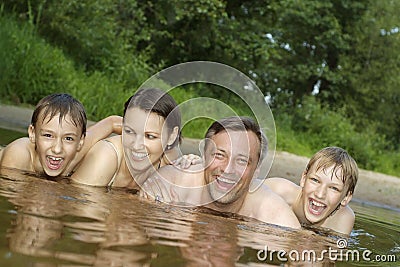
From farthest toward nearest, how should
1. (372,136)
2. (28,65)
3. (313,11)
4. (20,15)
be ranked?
(313,11)
(372,136)
(20,15)
(28,65)

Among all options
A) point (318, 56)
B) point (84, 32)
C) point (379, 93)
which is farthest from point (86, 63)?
point (379, 93)

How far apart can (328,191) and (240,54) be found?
14278 mm

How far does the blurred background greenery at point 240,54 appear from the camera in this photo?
1101 cm

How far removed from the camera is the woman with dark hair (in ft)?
14.3

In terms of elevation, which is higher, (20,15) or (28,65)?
(20,15)

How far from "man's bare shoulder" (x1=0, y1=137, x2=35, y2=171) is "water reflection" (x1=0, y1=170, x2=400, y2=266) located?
394 millimetres

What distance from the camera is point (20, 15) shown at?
12172 millimetres

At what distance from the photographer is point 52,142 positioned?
13.8 ft

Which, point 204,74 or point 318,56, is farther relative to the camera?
point 318,56

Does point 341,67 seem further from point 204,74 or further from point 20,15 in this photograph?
point 20,15

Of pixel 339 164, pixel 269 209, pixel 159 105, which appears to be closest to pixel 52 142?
pixel 159 105

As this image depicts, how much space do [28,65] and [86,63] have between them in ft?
10.2

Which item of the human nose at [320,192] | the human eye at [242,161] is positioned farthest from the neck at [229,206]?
the human nose at [320,192]
